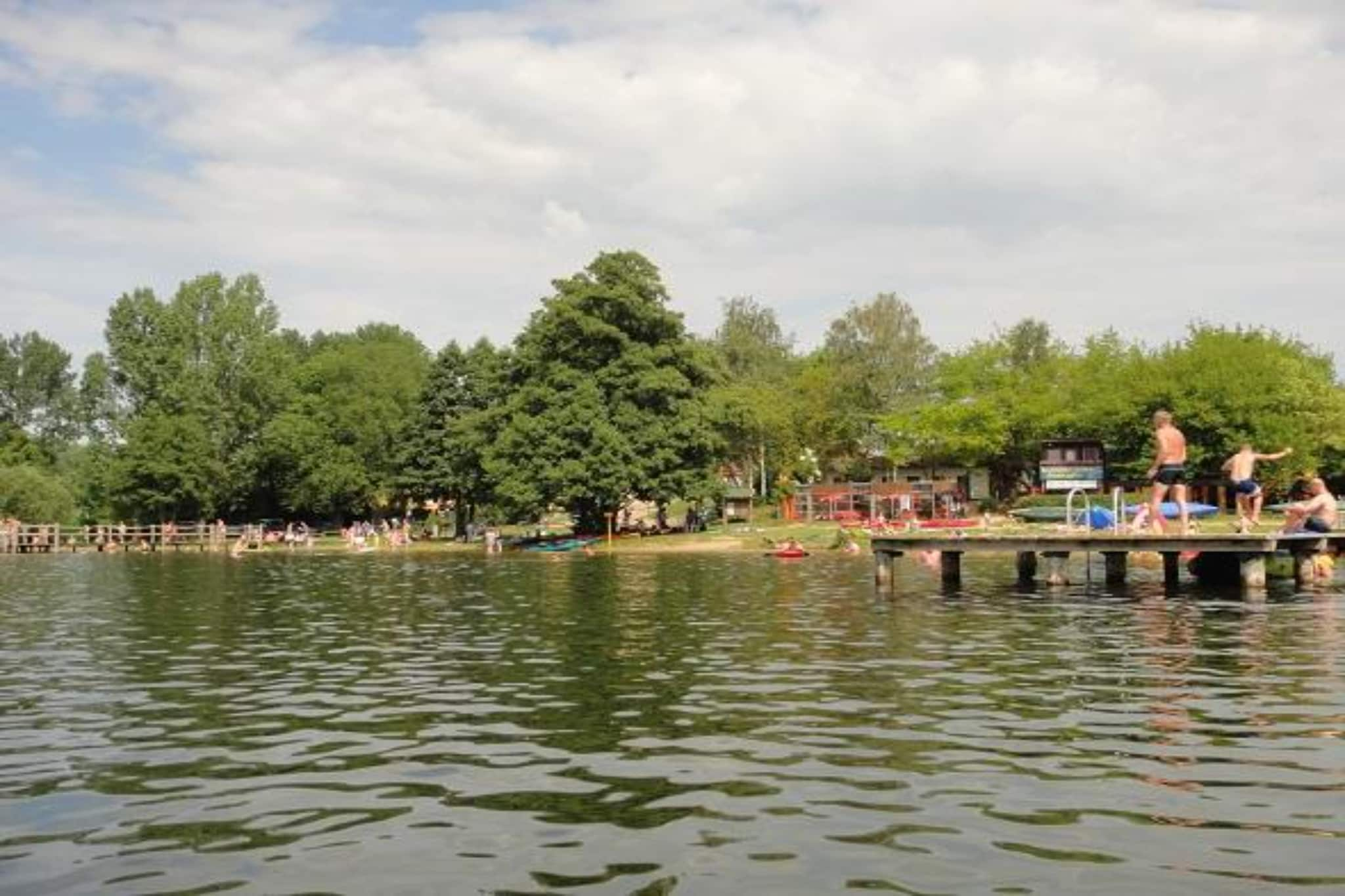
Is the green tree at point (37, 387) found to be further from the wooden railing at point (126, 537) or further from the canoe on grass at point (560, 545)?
the canoe on grass at point (560, 545)

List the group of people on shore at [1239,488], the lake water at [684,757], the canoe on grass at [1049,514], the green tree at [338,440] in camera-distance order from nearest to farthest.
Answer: the lake water at [684,757] < the group of people on shore at [1239,488] < the canoe on grass at [1049,514] < the green tree at [338,440]

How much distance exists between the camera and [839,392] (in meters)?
111

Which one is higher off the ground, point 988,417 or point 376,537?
point 988,417

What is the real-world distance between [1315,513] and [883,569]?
40.8 ft

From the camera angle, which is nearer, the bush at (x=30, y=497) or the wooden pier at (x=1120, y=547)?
the wooden pier at (x=1120, y=547)

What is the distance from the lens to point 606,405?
272 feet

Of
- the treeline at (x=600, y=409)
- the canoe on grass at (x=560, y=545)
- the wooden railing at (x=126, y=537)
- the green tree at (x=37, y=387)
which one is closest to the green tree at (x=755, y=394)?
the treeline at (x=600, y=409)

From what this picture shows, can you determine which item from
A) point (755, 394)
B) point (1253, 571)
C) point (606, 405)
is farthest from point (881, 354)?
point (1253, 571)

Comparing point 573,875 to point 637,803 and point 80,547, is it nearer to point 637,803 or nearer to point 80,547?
point 637,803

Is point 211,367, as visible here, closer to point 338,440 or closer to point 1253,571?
point 338,440

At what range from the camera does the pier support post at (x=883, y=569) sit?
37312 mm

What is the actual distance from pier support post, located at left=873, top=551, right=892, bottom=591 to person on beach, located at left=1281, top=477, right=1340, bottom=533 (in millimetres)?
11586

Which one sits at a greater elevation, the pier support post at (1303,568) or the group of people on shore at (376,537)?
the group of people on shore at (376,537)

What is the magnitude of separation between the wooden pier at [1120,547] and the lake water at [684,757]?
5703 millimetres
